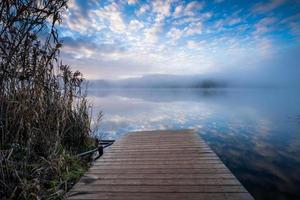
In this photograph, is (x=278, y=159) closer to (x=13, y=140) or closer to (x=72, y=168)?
(x=72, y=168)

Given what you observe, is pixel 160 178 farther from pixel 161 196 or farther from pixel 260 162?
pixel 260 162

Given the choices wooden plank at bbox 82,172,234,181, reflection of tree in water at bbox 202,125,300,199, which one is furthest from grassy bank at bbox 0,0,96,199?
reflection of tree in water at bbox 202,125,300,199

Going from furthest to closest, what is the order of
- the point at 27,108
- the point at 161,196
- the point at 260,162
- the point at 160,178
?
the point at 260,162 < the point at 27,108 < the point at 160,178 < the point at 161,196

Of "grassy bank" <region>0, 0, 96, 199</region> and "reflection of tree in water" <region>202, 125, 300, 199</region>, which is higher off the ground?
"grassy bank" <region>0, 0, 96, 199</region>

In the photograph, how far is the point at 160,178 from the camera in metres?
2.71

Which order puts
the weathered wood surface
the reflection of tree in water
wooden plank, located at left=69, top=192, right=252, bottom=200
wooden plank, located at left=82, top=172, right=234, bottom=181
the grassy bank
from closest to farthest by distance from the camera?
wooden plank, located at left=69, top=192, right=252, bottom=200 → the weathered wood surface → the grassy bank → wooden plank, located at left=82, top=172, right=234, bottom=181 → the reflection of tree in water

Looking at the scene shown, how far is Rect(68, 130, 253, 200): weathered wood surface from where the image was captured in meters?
2.29

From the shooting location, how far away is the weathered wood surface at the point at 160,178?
2.29 m

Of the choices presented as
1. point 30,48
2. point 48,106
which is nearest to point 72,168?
point 48,106

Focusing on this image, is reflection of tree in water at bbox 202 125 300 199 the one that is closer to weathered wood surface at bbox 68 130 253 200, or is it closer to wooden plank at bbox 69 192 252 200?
weathered wood surface at bbox 68 130 253 200

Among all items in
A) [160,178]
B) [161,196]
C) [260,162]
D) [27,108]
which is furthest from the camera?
[260,162]

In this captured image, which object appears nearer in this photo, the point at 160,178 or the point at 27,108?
the point at 160,178

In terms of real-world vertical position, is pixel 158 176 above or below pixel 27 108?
below

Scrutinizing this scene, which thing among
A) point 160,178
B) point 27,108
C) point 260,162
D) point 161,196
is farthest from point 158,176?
point 260,162
